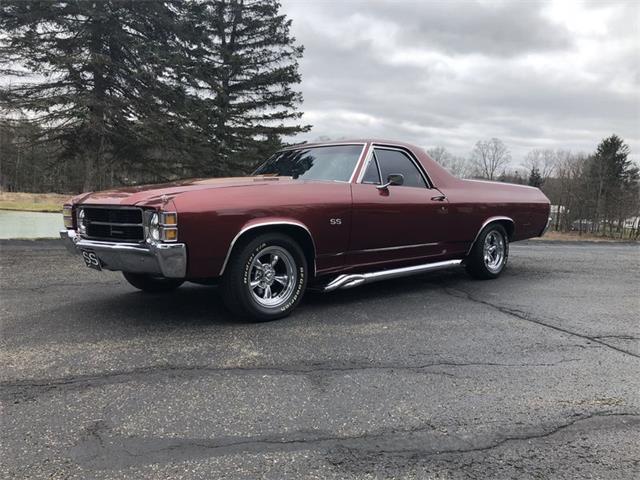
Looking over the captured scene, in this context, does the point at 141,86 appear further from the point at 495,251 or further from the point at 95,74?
the point at 495,251

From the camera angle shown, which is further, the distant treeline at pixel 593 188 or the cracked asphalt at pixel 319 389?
the distant treeline at pixel 593 188

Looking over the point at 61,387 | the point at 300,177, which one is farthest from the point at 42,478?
the point at 300,177

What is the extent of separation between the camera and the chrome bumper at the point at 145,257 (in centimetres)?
379

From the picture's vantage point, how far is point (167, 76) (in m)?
21.2

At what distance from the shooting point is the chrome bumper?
379cm

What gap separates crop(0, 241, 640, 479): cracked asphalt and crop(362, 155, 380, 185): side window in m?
1.30

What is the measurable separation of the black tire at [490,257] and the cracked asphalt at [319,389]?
1209 mm

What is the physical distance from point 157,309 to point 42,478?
110 inches

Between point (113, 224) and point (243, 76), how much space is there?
23.3 metres

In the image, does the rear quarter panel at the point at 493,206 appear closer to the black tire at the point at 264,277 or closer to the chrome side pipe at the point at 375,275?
the chrome side pipe at the point at 375,275

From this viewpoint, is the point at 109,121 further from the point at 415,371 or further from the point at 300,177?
the point at 415,371

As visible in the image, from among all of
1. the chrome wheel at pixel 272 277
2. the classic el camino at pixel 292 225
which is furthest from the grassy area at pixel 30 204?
the chrome wheel at pixel 272 277

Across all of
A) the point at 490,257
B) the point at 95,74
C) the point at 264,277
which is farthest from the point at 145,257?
Result: the point at 95,74

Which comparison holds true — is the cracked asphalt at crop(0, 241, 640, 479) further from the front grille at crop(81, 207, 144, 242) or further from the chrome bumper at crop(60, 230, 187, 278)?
the front grille at crop(81, 207, 144, 242)
